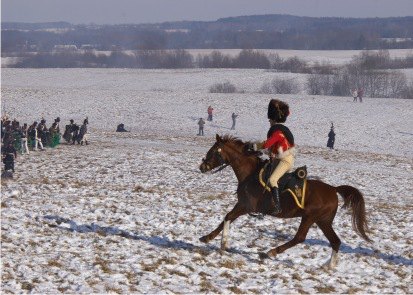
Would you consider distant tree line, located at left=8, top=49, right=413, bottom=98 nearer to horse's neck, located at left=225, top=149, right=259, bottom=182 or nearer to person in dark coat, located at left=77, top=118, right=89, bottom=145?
person in dark coat, located at left=77, top=118, right=89, bottom=145

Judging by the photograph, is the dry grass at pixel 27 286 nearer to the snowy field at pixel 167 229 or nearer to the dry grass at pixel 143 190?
the snowy field at pixel 167 229

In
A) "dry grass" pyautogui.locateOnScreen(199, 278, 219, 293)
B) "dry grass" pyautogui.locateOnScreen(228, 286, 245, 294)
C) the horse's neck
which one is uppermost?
the horse's neck

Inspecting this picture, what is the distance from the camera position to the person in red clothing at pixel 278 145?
1222 centimetres

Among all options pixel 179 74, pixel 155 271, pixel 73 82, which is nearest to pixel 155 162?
pixel 155 271

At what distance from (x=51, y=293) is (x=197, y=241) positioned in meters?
4.09

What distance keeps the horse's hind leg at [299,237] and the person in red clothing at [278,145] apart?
51 cm

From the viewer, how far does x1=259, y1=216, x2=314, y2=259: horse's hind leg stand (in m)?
12.3

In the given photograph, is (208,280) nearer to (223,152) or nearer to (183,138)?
(223,152)

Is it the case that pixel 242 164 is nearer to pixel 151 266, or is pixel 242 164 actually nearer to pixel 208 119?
pixel 151 266

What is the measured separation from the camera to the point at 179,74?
106 meters

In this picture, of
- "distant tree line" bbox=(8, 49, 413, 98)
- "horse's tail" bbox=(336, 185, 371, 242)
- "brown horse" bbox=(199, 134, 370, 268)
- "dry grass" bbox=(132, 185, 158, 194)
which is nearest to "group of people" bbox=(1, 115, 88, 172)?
"dry grass" bbox=(132, 185, 158, 194)

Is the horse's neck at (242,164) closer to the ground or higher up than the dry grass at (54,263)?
higher up

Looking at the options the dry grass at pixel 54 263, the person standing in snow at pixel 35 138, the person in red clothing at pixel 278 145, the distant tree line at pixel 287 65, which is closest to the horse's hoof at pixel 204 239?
the person in red clothing at pixel 278 145

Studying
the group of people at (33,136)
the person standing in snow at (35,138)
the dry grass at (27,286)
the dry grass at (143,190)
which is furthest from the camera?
the person standing in snow at (35,138)
